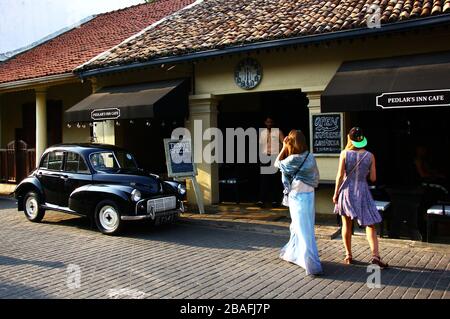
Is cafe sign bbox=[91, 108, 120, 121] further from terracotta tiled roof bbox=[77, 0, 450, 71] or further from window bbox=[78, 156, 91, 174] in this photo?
window bbox=[78, 156, 91, 174]

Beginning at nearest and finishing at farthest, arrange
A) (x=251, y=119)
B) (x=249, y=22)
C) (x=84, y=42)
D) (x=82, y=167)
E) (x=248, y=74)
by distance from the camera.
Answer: (x=82, y=167), (x=248, y=74), (x=249, y=22), (x=251, y=119), (x=84, y=42)

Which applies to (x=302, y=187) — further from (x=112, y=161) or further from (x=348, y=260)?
(x=112, y=161)

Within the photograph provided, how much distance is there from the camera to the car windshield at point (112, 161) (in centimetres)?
911

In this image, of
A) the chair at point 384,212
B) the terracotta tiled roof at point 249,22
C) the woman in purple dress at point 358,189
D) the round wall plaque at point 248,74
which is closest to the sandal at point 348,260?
the woman in purple dress at point 358,189

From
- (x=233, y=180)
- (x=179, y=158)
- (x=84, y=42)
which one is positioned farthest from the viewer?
(x=84, y=42)

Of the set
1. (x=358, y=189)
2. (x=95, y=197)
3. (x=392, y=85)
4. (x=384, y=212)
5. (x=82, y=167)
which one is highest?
(x=392, y=85)

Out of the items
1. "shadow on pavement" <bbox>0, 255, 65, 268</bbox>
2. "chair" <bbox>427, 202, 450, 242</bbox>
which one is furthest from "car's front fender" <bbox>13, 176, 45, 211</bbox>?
"chair" <bbox>427, 202, 450, 242</bbox>

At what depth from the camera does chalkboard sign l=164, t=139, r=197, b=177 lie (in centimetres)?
1003

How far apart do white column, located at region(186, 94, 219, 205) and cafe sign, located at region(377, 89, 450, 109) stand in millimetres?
4501

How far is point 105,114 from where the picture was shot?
11172 mm

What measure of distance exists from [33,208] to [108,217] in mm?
2303

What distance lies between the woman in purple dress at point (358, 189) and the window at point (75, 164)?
4.98 meters

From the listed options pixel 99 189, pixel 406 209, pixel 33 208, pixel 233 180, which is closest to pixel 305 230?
pixel 406 209
